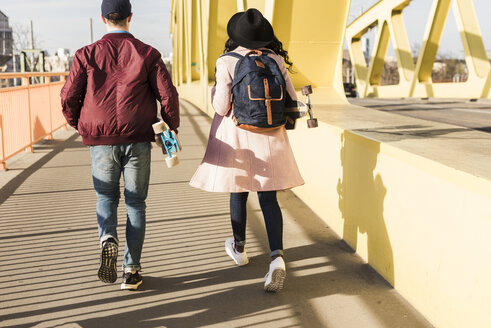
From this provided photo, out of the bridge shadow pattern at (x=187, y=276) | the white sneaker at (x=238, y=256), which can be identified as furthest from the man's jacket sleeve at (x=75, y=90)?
the white sneaker at (x=238, y=256)

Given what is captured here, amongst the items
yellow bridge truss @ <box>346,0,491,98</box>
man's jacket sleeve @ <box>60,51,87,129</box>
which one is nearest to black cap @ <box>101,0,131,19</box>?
man's jacket sleeve @ <box>60,51,87,129</box>

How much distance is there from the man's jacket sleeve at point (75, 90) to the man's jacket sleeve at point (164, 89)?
419 mm

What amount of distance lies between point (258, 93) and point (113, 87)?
90cm

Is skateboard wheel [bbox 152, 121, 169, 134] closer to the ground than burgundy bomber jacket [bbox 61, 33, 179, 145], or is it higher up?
closer to the ground

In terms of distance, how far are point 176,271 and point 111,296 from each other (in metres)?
0.60

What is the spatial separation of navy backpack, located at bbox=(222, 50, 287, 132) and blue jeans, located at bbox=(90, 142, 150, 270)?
0.67 m

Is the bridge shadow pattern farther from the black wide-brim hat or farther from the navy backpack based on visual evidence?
the black wide-brim hat

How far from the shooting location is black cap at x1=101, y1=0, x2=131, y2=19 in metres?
3.54

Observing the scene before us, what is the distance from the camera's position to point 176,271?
4.19 m

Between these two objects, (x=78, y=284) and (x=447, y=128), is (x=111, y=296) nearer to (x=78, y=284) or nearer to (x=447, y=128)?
(x=78, y=284)

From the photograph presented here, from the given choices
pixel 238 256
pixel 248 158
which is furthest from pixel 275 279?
pixel 248 158

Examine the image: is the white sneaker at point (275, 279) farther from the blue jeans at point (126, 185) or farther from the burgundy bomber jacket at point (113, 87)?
the burgundy bomber jacket at point (113, 87)

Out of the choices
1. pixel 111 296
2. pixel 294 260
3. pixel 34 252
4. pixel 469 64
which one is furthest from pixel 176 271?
pixel 469 64

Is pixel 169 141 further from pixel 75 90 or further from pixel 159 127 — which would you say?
pixel 75 90
